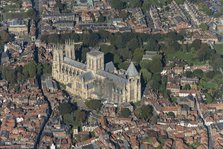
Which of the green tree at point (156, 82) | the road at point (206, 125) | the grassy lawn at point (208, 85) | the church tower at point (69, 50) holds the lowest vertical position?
the road at point (206, 125)

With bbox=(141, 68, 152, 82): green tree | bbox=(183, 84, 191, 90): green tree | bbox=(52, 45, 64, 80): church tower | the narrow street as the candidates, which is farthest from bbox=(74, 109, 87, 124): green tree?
bbox=(183, 84, 191, 90): green tree

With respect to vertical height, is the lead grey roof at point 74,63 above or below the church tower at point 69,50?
below

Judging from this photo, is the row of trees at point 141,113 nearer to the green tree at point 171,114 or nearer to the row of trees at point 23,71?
the green tree at point 171,114

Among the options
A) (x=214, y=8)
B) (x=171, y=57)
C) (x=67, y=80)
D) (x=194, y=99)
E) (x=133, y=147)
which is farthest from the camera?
(x=214, y=8)

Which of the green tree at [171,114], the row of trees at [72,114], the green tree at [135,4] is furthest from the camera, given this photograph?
the green tree at [135,4]

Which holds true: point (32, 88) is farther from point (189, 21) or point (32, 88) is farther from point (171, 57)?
point (189, 21)

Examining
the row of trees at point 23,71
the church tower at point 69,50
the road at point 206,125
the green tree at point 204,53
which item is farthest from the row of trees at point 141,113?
the green tree at point 204,53

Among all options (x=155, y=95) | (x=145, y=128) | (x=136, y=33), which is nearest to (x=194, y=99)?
(x=155, y=95)

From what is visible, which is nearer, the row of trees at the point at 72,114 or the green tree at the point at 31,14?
the row of trees at the point at 72,114
